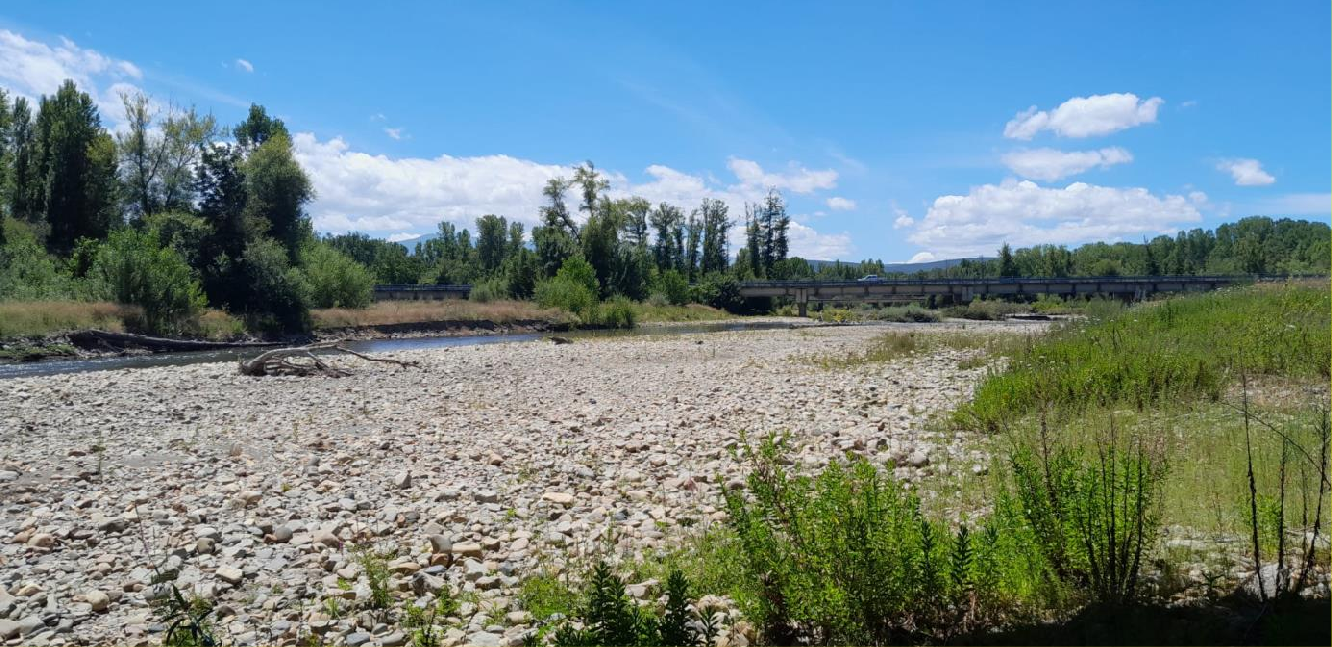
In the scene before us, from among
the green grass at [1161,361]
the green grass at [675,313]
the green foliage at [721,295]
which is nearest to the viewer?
the green grass at [1161,361]

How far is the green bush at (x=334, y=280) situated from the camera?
54594 millimetres

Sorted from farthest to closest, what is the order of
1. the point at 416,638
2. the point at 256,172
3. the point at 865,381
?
the point at 256,172 → the point at 865,381 → the point at 416,638

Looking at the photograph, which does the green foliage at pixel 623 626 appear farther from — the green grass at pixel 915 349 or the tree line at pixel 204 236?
the tree line at pixel 204 236

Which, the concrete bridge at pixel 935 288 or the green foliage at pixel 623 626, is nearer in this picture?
the green foliage at pixel 623 626

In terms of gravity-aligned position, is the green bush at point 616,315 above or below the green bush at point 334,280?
below

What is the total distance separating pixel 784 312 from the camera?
318 feet

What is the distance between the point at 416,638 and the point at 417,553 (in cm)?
190

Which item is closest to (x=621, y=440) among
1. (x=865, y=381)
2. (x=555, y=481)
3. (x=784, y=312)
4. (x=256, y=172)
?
(x=555, y=481)

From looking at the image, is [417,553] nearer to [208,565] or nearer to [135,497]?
→ [208,565]

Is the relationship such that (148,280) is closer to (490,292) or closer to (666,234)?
(490,292)

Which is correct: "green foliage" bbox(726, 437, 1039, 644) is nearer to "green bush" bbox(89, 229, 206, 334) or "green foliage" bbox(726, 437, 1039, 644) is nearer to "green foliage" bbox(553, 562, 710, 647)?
"green foliage" bbox(553, 562, 710, 647)

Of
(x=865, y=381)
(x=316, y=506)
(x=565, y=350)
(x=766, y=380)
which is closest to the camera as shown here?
(x=316, y=506)

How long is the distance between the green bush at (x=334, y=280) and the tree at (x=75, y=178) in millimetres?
16747

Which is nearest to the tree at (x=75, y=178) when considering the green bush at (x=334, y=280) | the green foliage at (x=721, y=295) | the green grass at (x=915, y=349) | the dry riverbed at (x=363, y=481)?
the green bush at (x=334, y=280)
